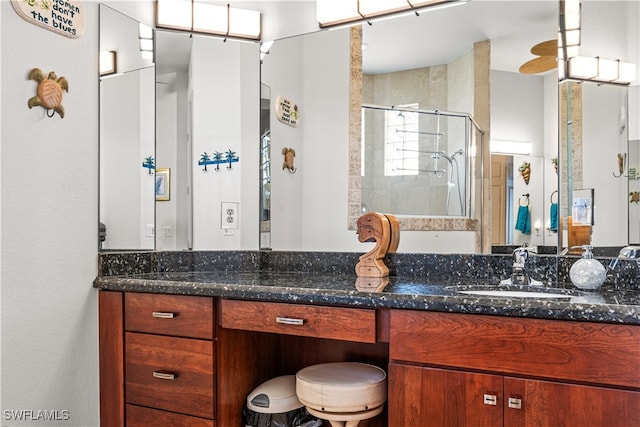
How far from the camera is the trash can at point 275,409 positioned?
1884 millimetres

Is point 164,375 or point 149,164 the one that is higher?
point 149,164

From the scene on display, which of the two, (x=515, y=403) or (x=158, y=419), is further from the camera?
(x=158, y=419)

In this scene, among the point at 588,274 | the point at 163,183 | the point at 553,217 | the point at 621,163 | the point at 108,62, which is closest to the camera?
the point at 588,274

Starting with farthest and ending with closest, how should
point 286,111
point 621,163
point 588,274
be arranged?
point 286,111 < point 621,163 < point 588,274

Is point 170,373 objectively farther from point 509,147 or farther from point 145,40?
point 509,147

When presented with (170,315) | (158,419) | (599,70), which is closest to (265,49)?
(170,315)

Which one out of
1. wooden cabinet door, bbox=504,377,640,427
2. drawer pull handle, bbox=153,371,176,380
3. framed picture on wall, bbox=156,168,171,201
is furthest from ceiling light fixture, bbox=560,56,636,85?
drawer pull handle, bbox=153,371,176,380

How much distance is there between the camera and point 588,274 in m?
1.64

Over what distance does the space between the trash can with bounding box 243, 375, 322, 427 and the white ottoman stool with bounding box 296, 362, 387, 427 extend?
16cm

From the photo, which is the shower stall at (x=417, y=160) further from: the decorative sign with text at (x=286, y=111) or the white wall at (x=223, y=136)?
the white wall at (x=223, y=136)

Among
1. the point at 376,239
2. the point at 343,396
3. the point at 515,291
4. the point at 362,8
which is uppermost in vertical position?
the point at 362,8

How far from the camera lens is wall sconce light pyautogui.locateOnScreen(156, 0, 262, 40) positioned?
2346 millimetres

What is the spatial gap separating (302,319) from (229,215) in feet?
2.98

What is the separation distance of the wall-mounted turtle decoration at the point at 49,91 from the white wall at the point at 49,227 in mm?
A: 22
